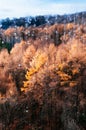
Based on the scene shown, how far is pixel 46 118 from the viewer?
2186 inches

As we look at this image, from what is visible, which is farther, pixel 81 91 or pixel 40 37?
pixel 40 37

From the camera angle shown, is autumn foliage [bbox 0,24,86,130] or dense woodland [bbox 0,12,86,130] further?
dense woodland [bbox 0,12,86,130]

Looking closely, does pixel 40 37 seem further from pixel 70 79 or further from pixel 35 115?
pixel 35 115

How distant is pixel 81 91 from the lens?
65.1 metres

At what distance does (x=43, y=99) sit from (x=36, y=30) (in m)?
87.2

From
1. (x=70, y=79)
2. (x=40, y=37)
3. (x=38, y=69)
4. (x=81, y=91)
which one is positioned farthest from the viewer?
(x=40, y=37)

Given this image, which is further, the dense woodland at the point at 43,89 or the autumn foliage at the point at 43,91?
the dense woodland at the point at 43,89

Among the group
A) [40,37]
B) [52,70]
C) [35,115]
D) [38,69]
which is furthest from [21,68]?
[40,37]

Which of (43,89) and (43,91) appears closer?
(43,91)

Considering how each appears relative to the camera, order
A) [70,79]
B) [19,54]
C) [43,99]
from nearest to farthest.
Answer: [43,99] < [70,79] < [19,54]

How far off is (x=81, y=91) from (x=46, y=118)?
11.4 m

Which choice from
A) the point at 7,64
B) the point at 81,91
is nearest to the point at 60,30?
the point at 7,64

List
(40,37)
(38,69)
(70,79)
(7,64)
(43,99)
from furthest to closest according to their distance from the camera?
(40,37) → (7,64) → (38,69) → (70,79) → (43,99)

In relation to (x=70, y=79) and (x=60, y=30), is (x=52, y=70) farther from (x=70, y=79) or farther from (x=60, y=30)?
(x=60, y=30)
